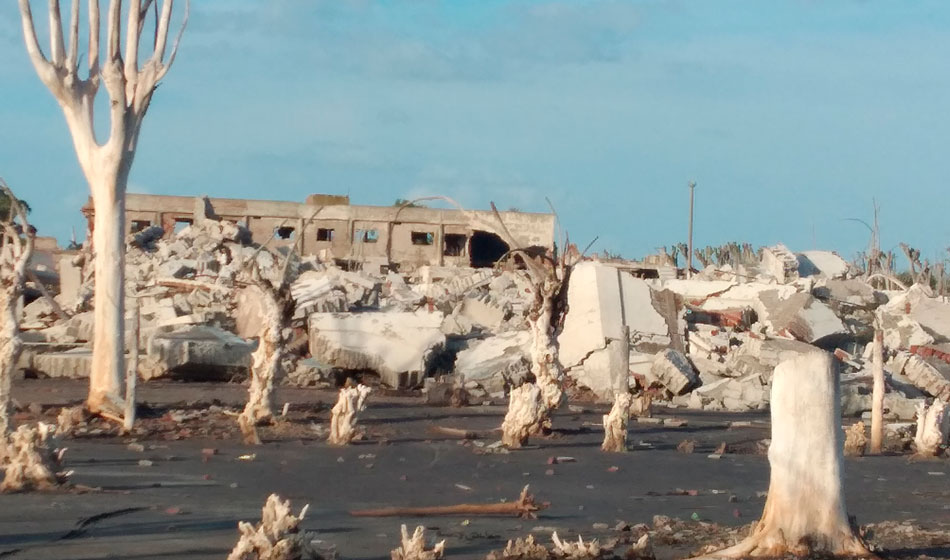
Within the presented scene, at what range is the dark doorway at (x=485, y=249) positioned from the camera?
39469mm

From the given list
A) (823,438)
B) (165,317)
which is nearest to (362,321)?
(165,317)

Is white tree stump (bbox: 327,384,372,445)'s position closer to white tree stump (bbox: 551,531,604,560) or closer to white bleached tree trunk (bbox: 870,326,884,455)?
white bleached tree trunk (bbox: 870,326,884,455)

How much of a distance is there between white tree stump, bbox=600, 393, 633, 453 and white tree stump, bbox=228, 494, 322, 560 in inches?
272

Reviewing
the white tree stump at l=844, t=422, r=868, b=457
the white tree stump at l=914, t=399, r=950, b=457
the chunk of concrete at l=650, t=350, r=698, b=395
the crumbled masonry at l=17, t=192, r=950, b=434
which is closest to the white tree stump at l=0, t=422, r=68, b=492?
the crumbled masonry at l=17, t=192, r=950, b=434

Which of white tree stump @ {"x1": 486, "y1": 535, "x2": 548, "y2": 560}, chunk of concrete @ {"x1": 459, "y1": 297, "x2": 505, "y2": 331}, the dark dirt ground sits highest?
chunk of concrete @ {"x1": 459, "y1": 297, "x2": 505, "y2": 331}

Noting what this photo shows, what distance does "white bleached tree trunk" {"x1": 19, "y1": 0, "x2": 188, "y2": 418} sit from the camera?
14445 mm

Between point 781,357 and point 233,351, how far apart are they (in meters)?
9.11

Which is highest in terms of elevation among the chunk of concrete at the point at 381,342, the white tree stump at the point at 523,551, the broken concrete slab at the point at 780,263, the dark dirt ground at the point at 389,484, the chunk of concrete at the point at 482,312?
the broken concrete slab at the point at 780,263

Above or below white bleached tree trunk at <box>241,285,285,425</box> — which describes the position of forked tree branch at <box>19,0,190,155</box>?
above

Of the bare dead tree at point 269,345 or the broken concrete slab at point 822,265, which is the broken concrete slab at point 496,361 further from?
the broken concrete slab at point 822,265

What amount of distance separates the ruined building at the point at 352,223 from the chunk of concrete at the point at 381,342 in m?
15.7

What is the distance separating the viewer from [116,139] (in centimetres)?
1458

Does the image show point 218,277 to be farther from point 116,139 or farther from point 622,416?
point 622,416

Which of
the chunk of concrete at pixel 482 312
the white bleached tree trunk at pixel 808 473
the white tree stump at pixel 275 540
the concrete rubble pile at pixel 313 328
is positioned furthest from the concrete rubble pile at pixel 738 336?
the white tree stump at pixel 275 540
